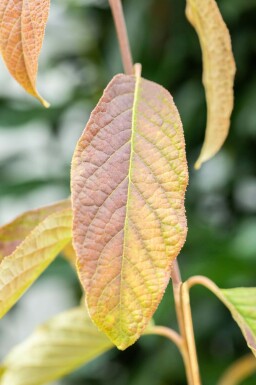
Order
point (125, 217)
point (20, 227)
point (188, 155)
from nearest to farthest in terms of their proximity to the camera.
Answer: point (125, 217) → point (20, 227) → point (188, 155)

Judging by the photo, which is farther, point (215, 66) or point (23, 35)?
point (215, 66)

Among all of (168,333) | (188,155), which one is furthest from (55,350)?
(188,155)

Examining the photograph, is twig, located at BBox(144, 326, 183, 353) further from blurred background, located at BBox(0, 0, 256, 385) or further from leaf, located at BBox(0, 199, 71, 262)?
blurred background, located at BBox(0, 0, 256, 385)

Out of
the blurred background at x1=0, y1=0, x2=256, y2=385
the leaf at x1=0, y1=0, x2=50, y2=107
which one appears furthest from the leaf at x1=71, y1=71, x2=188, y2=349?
the blurred background at x1=0, y1=0, x2=256, y2=385

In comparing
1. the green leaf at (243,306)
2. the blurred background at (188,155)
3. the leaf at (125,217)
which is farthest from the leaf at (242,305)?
the blurred background at (188,155)

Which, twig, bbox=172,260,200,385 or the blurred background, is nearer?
twig, bbox=172,260,200,385

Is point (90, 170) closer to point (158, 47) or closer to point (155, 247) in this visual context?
point (155, 247)

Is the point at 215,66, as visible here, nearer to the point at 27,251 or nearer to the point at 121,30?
the point at 121,30

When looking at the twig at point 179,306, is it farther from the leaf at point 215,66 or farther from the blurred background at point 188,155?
the blurred background at point 188,155
